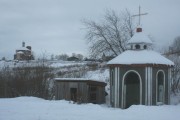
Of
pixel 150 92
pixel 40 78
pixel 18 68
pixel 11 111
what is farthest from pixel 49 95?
pixel 11 111

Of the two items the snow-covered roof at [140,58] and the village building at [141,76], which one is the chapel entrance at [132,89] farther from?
the snow-covered roof at [140,58]

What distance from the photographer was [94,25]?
33.1 metres

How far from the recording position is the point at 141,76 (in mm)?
19984

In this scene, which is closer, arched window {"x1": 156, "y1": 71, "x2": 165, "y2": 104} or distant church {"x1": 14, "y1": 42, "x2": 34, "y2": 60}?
arched window {"x1": 156, "y1": 71, "x2": 165, "y2": 104}

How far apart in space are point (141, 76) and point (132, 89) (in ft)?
8.27

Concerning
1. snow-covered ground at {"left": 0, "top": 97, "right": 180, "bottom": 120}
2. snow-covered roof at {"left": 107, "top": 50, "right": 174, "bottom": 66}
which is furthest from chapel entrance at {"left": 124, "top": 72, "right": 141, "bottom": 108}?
snow-covered ground at {"left": 0, "top": 97, "right": 180, "bottom": 120}

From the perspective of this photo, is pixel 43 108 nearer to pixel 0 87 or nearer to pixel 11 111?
pixel 11 111

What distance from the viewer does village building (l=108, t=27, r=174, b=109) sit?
19.8 metres

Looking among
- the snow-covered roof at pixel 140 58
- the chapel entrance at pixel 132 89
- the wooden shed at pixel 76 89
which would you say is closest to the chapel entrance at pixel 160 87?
the snow-covered roof at pixel 140 58

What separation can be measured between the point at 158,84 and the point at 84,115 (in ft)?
26.9

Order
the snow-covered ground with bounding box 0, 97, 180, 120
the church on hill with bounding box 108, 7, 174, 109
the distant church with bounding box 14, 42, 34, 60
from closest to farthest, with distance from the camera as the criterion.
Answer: the snow-covered ground with bounding box 0, 97, 180, 120, the church on hill with bounding box 108, 7, 174, 109, the distant church with bounding box 14, 42, 34, 60

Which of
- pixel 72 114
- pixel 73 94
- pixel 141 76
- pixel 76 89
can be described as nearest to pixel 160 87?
pixel 141 76

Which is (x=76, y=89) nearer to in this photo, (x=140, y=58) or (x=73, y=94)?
(x=73, y=94)

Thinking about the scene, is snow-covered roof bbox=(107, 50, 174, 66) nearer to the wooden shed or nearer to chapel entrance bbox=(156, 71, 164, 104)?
chapel entrance bbox=(156, 71, 164, 104)
